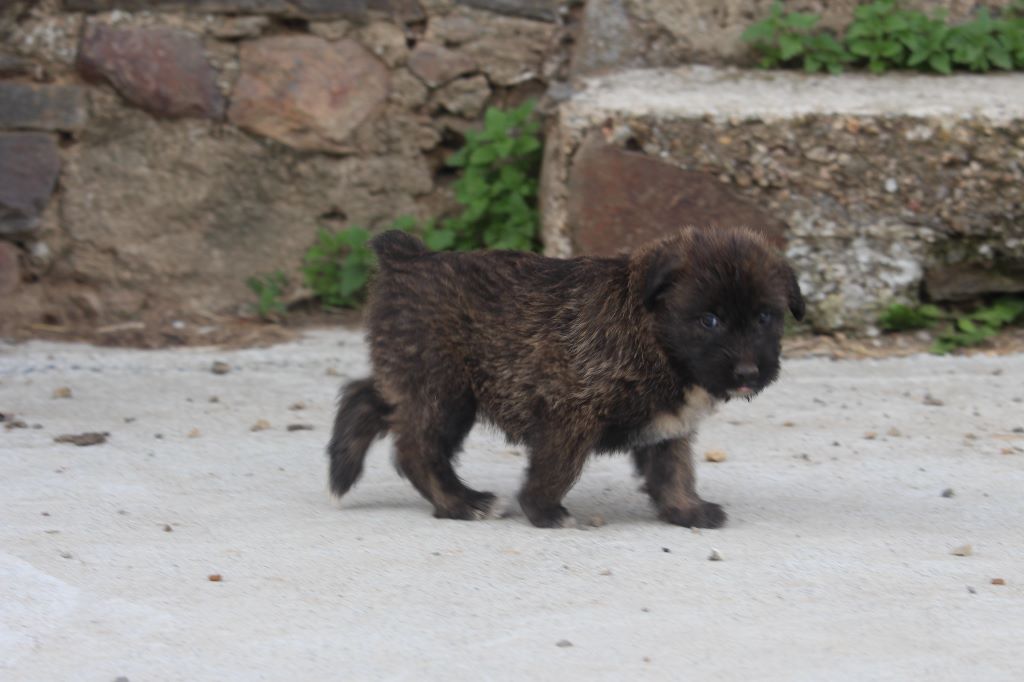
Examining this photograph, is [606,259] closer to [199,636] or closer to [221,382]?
[199,636]

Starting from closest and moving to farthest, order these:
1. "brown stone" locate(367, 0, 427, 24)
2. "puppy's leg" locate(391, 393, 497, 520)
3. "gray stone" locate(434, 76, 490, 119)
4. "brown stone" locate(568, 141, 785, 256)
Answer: "puppy's leg" locate(391, 393, 497, 520), "brown stone" locate(568, 141, 785, 256), "brown stone" locate(367, 0, 427, 24), "gray stone" locate(434, 76, 490, 119)

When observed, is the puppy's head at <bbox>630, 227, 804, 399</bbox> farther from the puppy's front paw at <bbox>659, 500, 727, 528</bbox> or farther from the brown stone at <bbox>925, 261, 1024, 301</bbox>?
the brown stone at <bbox>925, 261, 1024, 301</bbox>

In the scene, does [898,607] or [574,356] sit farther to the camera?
[574,356]

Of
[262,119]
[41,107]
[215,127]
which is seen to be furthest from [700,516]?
[41,107]

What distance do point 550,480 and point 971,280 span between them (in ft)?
12.8

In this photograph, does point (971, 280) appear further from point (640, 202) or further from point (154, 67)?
point (154, 67)

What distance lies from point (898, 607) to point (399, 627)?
4.43ft

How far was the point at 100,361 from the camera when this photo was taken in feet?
23.7

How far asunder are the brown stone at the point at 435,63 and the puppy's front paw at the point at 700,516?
4327 mm

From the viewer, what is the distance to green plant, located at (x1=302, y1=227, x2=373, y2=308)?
8070 millimetres

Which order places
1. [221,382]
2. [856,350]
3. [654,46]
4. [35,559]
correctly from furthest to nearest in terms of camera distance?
[654,46], [856,350], [221,382], [35,559]

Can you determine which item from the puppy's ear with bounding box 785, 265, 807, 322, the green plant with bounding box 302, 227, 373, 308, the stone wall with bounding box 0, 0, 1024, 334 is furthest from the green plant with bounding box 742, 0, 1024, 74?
the puppy's ear with bounding box 785, 265, 807, 322

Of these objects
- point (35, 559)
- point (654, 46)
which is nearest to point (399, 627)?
point (35, 559)

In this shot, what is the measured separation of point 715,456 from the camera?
565 cm
